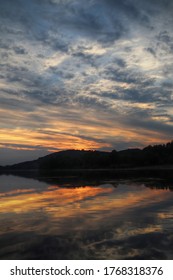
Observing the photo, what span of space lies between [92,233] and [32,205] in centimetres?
1257

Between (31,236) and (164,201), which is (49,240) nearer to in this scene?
(31,236)

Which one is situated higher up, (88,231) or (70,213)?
(88,231)

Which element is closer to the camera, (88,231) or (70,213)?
(88,231)

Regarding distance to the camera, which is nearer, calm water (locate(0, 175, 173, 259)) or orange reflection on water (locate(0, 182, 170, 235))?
calm water (locate(0, 175, 173, 259))

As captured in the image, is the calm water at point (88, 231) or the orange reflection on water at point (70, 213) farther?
the orange reflection on water at point (70, 213)

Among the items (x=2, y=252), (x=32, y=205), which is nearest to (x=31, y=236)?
(x=2, y=252)
